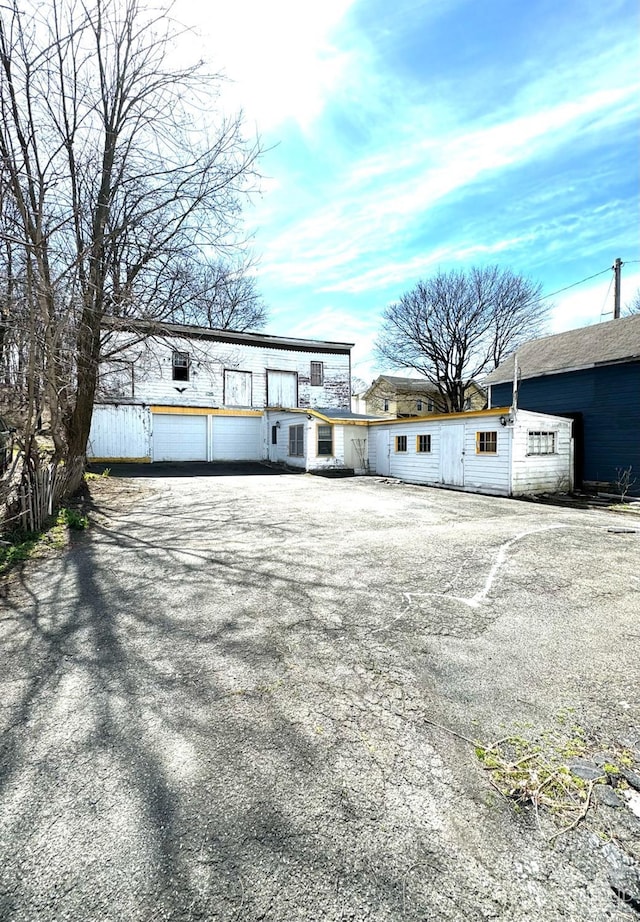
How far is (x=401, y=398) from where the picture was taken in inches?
1362

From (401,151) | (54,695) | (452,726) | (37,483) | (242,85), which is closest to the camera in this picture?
(452,726)

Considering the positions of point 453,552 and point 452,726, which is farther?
point 453,552

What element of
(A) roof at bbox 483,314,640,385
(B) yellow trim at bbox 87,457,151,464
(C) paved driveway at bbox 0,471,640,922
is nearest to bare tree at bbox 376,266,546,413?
(A) roof at bbox 483,314,640,385

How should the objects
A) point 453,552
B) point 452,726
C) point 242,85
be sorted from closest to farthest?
point 452,726
point 453,552
point 242,85

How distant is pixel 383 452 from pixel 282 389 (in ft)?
24.4

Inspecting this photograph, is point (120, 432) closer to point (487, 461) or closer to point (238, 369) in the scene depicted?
point (238, 369)

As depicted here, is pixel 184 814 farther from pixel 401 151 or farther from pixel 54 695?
pixel 401 151

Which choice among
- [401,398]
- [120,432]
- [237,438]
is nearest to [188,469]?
[120,432]

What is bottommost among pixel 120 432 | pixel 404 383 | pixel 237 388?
pixel 120 432

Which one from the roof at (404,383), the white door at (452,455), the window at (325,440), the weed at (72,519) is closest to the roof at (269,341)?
the window at (325,440)

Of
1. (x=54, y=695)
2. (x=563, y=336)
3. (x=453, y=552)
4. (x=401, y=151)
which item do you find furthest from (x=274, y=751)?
(x=563, y=336)

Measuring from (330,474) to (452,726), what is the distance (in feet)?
46.1

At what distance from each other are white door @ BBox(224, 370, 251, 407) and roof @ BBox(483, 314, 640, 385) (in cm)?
1108

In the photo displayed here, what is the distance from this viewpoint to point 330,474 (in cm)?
1619
